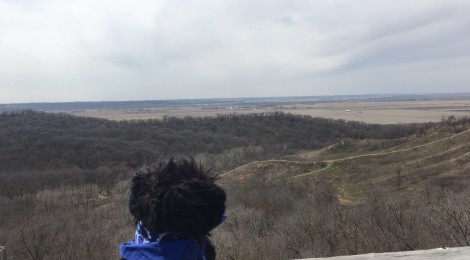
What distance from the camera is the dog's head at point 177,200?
1.77 metres

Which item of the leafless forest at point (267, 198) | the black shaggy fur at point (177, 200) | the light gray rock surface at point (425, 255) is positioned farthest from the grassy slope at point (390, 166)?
the black shaggy fur at point (177, 200)

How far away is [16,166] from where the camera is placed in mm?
69938

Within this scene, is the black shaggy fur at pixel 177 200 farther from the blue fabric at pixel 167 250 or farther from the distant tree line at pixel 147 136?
the distant tree line at pixel 147 136

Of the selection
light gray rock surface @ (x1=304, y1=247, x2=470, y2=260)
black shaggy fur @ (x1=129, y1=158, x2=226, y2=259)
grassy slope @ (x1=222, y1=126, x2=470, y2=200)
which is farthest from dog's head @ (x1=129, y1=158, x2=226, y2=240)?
grassy slope @ (x1=222, y1=126, x2=470, y2=200)

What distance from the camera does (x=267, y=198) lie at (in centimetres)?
2959

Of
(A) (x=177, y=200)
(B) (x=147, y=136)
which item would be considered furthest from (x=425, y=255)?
(B) (x=147, y=136)

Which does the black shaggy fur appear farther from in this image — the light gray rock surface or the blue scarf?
the light gray rock surface

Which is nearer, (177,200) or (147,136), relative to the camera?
(177,200)

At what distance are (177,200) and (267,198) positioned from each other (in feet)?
92.8

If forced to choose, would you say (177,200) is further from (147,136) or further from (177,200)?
(147,136)

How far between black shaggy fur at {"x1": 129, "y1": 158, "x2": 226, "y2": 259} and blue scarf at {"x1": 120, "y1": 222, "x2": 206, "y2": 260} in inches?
1.4

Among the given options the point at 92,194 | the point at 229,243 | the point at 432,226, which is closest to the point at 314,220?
the point at 229,243

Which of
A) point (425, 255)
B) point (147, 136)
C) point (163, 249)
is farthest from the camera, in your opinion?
point (147, 136)

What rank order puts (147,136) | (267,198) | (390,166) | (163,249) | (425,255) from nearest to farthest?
1. (163,249)
2. (425,255)
3. (267,198)
4. (390,166)
5. (147,136)
